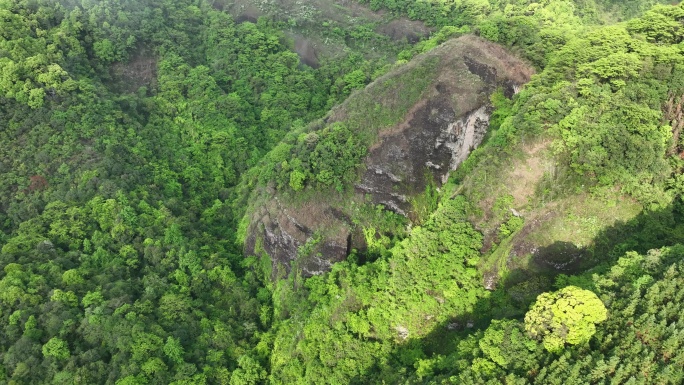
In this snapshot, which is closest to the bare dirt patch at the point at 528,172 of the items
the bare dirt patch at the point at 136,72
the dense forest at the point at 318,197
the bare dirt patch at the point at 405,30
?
the dense forest at the point at 318,197

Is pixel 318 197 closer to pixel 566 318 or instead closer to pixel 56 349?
pixel 56 349

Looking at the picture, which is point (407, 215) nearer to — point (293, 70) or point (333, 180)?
point (333, 180)

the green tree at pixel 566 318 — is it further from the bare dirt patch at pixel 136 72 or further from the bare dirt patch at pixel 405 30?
the bare dirt patch at pixel 136 72

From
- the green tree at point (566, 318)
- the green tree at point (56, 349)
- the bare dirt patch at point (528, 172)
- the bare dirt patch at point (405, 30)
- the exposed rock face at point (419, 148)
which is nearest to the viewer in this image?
the green tree at point (566, 318)

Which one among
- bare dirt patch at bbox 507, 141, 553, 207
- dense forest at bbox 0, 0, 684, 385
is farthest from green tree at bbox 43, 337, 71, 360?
bare dirt patch at bbox 507, 141, 553, 207

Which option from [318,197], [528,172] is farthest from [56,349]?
[528,172]
